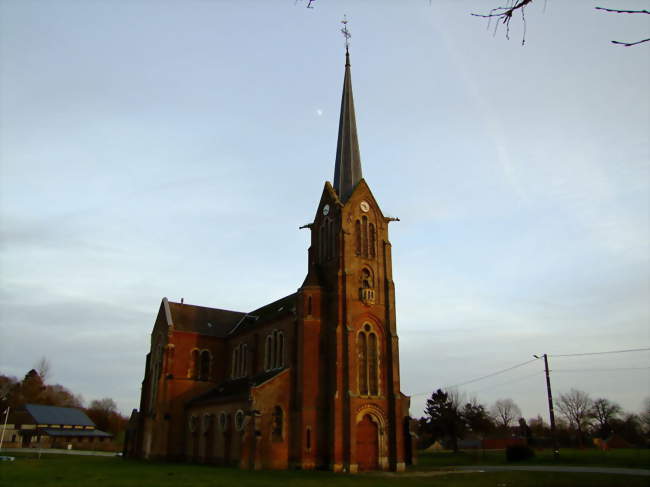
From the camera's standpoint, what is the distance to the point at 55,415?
9669 cm

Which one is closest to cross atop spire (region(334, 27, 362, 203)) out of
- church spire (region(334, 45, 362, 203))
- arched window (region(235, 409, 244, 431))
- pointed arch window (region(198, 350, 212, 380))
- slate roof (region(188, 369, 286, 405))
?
church spire (region(334, 45, 362, 203))

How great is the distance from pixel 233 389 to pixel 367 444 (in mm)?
15241

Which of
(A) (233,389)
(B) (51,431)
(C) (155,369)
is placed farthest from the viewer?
(B) (51,431)

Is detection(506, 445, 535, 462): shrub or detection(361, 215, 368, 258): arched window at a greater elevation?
detection(361, 215, 368, 258): arched window

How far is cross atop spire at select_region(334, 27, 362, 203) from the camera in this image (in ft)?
159

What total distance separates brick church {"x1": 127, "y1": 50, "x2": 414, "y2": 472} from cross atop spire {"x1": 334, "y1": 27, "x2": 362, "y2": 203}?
0.36 feet

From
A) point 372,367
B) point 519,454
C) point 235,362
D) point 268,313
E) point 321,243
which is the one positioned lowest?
point 519,454

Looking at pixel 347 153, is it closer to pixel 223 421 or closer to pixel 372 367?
pixel 372 367

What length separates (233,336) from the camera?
56594 millimetres

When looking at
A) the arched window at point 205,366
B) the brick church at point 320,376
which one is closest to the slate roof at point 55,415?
the brick church at point 320,376

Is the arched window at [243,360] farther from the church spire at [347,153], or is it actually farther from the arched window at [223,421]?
the church spire at [347,153]

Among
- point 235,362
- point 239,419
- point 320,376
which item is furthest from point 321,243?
point 235,362

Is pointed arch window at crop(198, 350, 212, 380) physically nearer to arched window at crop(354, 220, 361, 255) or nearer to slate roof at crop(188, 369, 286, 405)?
slate roof at crop(188, 369, 286, 405)

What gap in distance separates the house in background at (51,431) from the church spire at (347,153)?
6992cm
